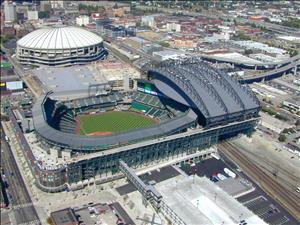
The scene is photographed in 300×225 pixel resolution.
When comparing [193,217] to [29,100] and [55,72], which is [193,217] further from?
[55,72]

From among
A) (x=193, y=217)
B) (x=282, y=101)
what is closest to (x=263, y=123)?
(x=282, y=101)

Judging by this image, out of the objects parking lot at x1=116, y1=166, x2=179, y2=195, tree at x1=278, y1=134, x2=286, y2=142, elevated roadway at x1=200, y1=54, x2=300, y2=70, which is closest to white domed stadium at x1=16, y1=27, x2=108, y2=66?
elevated roadway at x1=200, y1=54, x2=300, y2=70

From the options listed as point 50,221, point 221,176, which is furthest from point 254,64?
point 50,221

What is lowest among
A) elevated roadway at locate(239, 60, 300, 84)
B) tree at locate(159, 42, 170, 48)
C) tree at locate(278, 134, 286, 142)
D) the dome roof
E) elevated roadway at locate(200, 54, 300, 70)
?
tree at locate(278, 134, 286, 142)

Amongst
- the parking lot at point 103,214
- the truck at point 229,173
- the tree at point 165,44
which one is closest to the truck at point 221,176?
the truck at point 229,173

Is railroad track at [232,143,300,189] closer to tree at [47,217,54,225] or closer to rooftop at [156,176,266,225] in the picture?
rooftop at [156,176,266,225]

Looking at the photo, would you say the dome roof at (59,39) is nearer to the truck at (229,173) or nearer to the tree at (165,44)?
the tree at (165,44)
